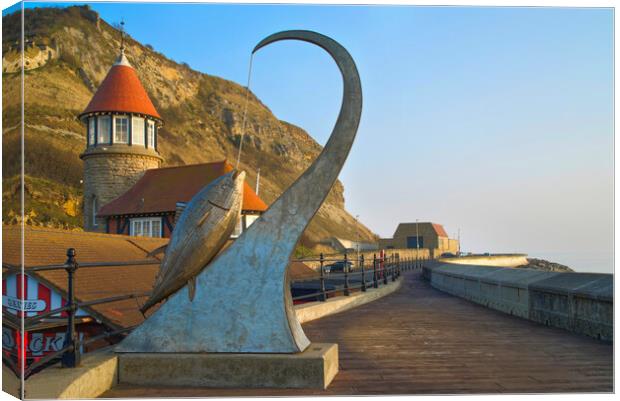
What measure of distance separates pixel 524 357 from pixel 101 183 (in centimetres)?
2951

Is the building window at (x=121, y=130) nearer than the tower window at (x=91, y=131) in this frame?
Yes

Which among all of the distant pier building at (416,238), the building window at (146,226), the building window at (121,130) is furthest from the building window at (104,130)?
the distant pier building at (416,238)

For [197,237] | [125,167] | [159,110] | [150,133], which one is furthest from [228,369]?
[159,110]

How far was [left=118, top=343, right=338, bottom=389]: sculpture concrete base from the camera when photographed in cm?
412

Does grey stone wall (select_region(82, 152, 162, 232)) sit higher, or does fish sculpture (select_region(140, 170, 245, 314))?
grey stone wall (select_region(82, 152, 162, 232))

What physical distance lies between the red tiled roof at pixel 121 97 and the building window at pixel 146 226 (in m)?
7.29

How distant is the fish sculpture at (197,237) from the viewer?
4.48m

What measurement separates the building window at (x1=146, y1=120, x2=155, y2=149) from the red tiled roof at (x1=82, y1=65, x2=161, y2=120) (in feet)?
1.86

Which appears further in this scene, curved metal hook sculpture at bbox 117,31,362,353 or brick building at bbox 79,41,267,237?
brick building at bbox 79,41,267,237

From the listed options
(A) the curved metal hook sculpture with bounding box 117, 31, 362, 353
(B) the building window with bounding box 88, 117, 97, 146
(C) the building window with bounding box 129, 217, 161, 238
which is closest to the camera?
(A) the curved metal hook sculpture with bounding box 117, 31, 362, 353

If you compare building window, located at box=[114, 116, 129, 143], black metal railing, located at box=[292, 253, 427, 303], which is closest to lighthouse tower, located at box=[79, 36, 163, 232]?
building window, located at box=[114, 116, 129, 143]

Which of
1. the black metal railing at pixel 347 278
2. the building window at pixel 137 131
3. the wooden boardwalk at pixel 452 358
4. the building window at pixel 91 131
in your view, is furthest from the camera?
the building window at pixel 91 131

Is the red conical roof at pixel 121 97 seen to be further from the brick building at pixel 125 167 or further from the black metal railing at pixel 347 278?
the black metal railing at pixel 347 278

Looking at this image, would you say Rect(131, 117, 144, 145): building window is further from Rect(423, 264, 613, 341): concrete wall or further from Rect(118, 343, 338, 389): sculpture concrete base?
Rect(118, 343, 338, 389): sculpture concrete base
